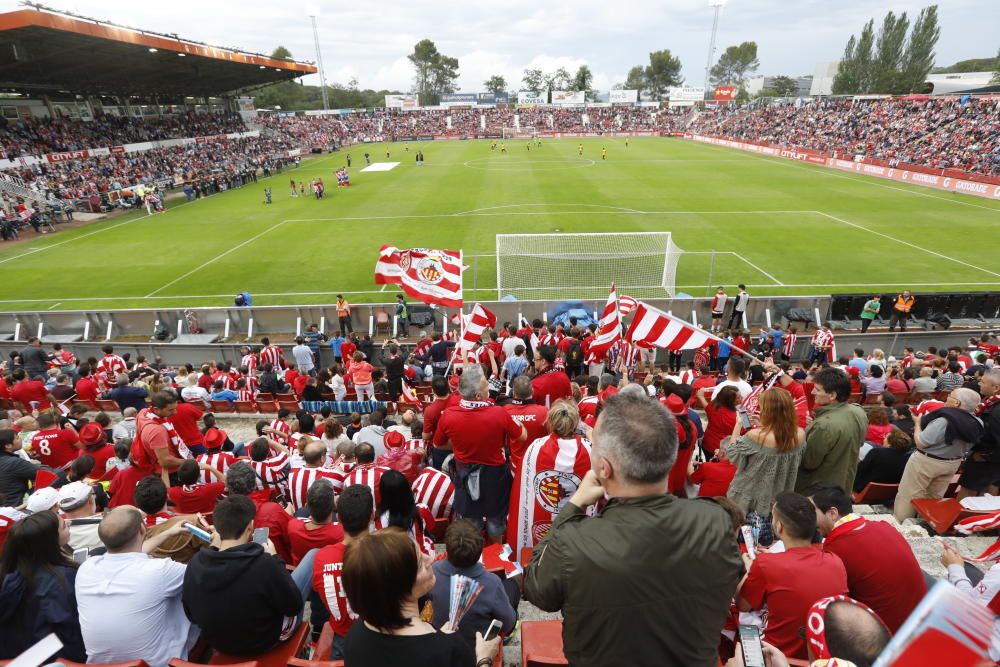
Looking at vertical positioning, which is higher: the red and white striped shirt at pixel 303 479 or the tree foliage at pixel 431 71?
the tree foliage at pixel 431 71

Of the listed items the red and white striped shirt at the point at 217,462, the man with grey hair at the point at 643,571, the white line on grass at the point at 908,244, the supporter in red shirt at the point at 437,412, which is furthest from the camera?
the white line on grass at the point at 908,244

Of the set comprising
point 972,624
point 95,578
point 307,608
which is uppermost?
point 972,624

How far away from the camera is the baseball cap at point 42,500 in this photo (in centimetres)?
449

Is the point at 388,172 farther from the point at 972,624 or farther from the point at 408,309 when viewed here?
the point at 972,624

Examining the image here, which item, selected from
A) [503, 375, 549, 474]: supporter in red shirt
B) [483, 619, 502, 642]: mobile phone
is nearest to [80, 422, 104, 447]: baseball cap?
[503, 375, 549, 474]: supporter in red shirt

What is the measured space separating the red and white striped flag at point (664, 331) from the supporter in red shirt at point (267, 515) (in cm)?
542

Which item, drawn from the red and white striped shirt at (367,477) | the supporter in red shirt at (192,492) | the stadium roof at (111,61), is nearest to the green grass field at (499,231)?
the stadium roof at (111,61)

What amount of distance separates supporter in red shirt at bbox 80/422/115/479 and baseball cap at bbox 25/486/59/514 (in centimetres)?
234

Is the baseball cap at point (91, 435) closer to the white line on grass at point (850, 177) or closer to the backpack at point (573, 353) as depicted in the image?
the backpack at point (573, 353)

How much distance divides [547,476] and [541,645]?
1.55 meters

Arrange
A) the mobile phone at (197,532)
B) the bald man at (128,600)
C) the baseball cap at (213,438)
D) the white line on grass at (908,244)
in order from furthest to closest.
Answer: the white line on grass at (908,244), the baseball cap at (213,438), the mobile phone at (197,532), the bald man at (128,600)

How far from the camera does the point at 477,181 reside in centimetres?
3972

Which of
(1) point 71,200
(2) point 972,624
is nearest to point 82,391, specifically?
(2) point 972,624

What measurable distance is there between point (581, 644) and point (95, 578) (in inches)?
127
